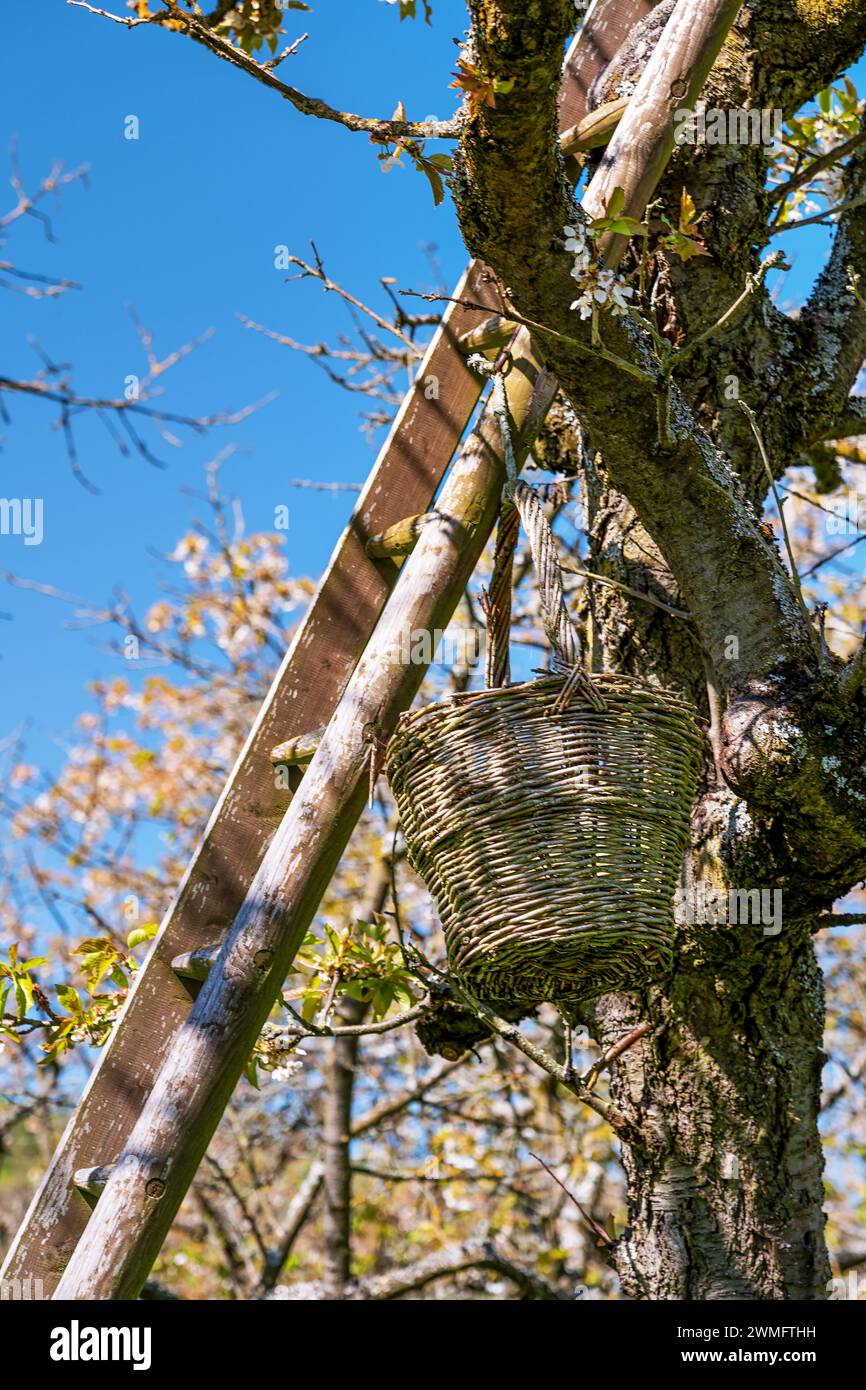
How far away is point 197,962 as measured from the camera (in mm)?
1991

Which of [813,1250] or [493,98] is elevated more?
[493,98]

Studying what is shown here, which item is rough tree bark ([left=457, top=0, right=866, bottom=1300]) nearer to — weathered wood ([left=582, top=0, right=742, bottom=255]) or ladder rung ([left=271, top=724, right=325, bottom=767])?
weathered wood ([left=582, top=0, right=742, bottom=255])

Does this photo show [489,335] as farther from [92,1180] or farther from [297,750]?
[92,1180]

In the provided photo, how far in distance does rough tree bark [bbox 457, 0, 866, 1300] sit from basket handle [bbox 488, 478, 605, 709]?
24 cm

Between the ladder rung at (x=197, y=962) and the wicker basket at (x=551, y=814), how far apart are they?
60 centimetres

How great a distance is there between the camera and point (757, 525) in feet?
6.40

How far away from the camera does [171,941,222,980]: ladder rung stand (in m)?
1.99

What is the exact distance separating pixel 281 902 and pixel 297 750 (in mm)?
308

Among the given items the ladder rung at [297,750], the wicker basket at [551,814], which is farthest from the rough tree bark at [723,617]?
the ladder rung at [297,750]

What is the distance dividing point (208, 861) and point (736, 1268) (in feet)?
3.95

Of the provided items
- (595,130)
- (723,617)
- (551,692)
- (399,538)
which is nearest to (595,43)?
(595,130)

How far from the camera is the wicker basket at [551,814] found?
4.79 ft

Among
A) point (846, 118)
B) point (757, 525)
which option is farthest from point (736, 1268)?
point (846, 118)
